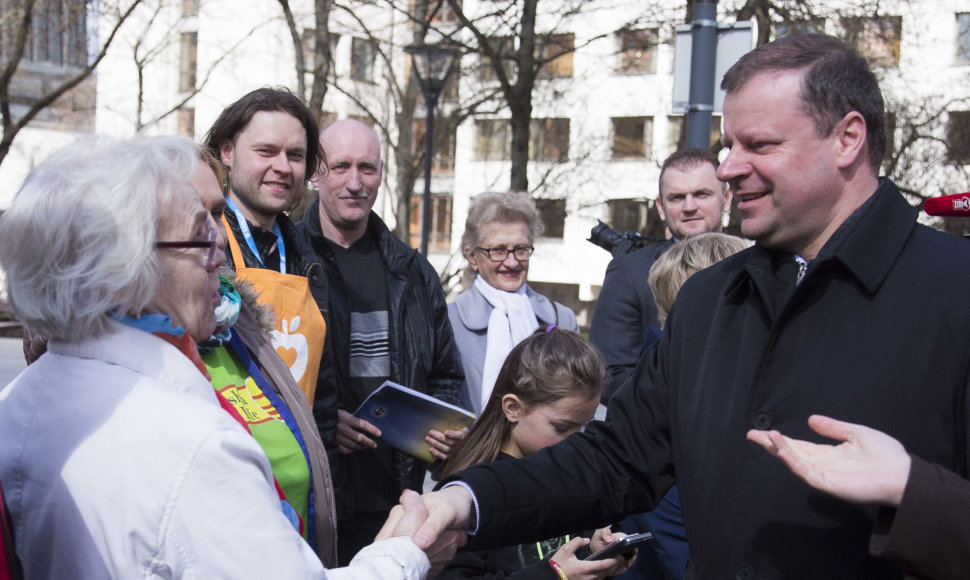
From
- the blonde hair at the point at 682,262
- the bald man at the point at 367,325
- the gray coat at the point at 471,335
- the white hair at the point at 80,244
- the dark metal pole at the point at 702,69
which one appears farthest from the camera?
the dark metal pole at the point at 702,69

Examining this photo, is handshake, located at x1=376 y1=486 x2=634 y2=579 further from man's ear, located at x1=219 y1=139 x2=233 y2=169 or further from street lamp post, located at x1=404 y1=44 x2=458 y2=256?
street lamp post, located at x1=404 y1=44 x2=458 y2=256

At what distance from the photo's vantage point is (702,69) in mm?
5688

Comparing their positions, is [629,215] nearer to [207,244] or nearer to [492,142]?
[492,142]

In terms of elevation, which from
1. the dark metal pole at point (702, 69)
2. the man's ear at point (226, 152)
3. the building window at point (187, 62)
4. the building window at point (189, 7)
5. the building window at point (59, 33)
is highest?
the building window at point (187, 62)

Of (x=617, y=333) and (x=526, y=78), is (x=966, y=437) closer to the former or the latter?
(x=617, y=333)

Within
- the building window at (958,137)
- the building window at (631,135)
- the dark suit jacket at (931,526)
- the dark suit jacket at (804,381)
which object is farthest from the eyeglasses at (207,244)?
the building window at (631,135)

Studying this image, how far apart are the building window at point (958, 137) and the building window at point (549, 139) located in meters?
12.0

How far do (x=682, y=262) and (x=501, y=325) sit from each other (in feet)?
4.23

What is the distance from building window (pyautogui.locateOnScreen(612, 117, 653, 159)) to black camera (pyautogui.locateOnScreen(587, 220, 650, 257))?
3031 centimetres

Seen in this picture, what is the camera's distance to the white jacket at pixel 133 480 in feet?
5.57

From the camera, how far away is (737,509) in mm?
2057

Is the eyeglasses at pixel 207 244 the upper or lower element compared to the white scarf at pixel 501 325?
upper

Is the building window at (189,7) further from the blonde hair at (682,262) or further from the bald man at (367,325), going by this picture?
the blonde hair at (682,262)

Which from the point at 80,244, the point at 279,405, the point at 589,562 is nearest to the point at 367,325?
the point at 279,405
